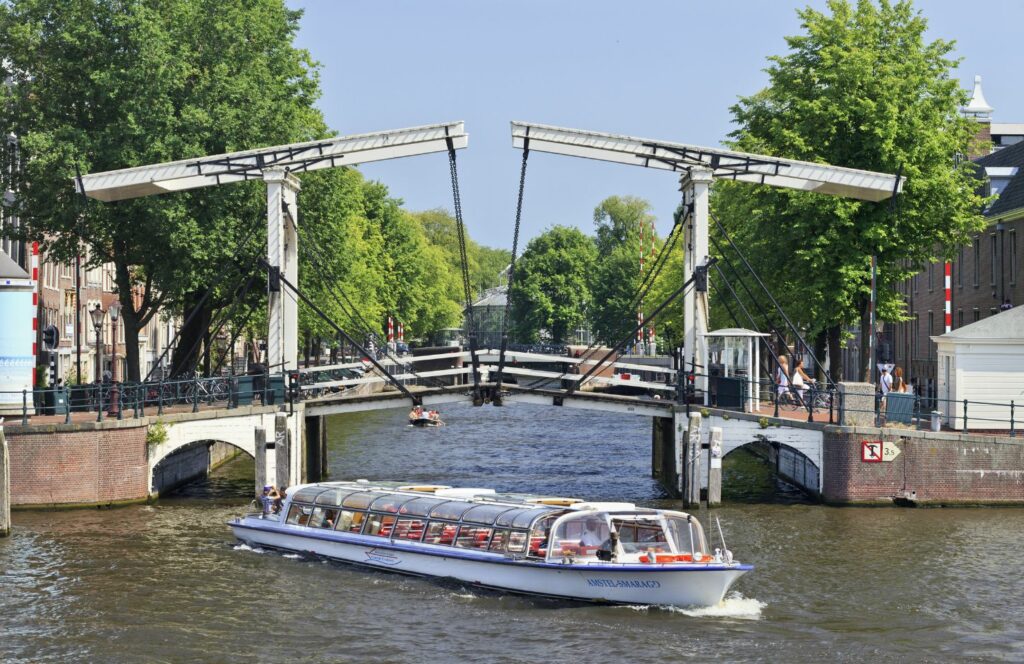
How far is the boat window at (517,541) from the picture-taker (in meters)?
25.9

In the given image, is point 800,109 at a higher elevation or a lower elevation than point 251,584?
higher

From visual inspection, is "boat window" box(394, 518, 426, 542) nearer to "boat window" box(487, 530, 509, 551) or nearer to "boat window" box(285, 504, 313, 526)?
"boat window" box(487, 530, 509, 551)

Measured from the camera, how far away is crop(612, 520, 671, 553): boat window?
25250 millimetres

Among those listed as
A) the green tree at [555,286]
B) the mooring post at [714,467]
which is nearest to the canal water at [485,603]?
the mooring post at [714,467]

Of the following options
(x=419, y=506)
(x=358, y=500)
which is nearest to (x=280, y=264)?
(x=358, y=500)

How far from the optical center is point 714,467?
Answer: 3584 centimetres

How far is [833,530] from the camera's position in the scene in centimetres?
3247

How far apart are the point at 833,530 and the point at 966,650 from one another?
10387mm

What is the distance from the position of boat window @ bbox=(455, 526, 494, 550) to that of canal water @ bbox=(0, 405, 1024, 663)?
0.84m

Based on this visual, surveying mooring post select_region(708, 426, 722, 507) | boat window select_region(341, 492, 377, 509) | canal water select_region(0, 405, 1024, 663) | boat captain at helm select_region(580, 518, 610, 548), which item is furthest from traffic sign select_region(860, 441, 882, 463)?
boat window select_region(341, 492, 377, 509)

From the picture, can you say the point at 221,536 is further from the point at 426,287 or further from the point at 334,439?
the point at 426,287

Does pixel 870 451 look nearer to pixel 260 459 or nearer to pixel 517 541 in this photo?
pixel 517 541

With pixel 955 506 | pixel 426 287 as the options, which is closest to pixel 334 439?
pixel 955 506

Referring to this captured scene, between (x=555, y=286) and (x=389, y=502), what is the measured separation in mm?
94245
